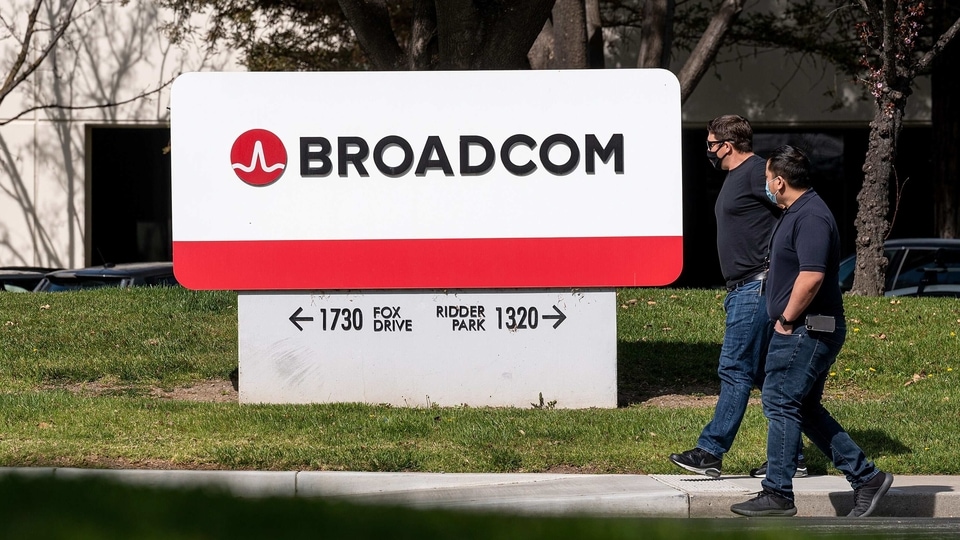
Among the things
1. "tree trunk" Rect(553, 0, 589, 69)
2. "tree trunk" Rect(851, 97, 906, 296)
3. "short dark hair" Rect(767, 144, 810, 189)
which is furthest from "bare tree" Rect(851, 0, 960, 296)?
"short dark hair" Rect(767, 144, 810, 189)

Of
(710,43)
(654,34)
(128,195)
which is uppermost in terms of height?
(654,34)

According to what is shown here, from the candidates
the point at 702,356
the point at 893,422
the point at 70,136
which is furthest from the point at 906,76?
the point at 70,136

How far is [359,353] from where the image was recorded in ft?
29.8

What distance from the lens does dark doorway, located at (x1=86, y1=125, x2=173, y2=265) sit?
930 inches

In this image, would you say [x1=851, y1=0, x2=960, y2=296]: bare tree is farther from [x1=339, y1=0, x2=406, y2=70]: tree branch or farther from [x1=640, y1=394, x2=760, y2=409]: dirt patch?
[x1=339, y1=0, x2=406, y2=70]: tree branch

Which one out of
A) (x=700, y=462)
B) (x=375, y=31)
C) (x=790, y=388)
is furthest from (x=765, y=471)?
(x=375, y=31)

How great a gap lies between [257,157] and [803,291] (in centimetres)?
465

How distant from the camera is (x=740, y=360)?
22.1ft

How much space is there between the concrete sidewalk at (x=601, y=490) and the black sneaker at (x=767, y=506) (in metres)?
0.36

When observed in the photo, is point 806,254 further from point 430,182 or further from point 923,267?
point 923,267

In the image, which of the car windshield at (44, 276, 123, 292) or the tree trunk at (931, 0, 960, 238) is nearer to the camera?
the car windshield at (44, 276, 123, 292)

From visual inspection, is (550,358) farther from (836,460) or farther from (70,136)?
(70,136)

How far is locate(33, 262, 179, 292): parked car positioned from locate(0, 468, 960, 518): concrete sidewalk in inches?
296

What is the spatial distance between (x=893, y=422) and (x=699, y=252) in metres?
16.7
